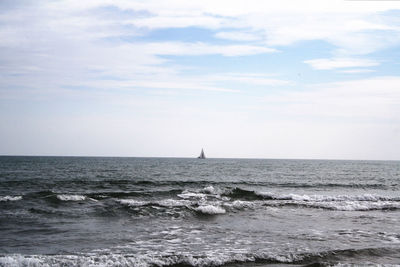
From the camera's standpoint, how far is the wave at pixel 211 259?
11.2m

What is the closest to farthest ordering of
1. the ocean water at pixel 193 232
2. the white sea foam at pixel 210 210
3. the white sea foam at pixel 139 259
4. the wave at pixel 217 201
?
the white sea foam at pixel 139 259 < the ocean water at pixel 193 232 < the white sea foam at pixel 210 210 < the wave at pixel 217 201

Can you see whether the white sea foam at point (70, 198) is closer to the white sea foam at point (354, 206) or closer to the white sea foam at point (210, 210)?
the white sea foam at point (210, 210)

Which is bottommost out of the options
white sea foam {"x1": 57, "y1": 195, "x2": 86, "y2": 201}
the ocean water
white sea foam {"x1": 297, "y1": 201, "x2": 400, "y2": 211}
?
white sea foam {"x1": 297, "y1": 201, "x2": 400, "y2": 211}

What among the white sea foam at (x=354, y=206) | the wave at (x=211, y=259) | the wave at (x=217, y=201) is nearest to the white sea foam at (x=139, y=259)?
the wave at (x=211, y=259)

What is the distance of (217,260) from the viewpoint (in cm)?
1177

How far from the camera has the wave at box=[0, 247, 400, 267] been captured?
11.2 metres

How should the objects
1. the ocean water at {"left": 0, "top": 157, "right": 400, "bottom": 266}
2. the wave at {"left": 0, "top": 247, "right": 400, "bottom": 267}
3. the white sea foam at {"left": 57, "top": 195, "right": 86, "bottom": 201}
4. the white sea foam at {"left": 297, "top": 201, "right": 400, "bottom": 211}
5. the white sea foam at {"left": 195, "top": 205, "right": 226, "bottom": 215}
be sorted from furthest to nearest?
the white sea foam at {"left": 57, "top": 195, "right": 86, "bottom": 201} < the white sea foam at {"left": 297, "top": 201, "right": 400, "bottom": 211} < the white sea foam at {"left": 195, "top": 205, "right": 226, "bottom": 215} < the ocean water at {"left": 0, "top": 157, "right": 400, "bottom": 266} < the wave at {"left": 0, "top": 247, "right": 400, "bottom": 267}

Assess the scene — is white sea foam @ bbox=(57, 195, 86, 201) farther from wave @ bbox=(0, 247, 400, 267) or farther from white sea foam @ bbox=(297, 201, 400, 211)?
white sea foam @ bbox=(297, 201, 400, 211)

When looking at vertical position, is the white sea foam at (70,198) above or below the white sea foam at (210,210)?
above

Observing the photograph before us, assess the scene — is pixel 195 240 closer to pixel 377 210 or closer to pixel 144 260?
pixel 144 260

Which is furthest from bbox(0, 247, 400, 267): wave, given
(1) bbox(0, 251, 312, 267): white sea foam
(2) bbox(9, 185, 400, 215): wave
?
(2) bbox(9, 185, 400, 215): wave

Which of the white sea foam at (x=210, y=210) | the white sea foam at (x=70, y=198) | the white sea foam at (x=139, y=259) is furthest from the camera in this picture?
the white sea foam at (x=70, y=198)

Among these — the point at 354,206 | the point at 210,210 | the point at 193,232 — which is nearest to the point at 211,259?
the point at 193,232

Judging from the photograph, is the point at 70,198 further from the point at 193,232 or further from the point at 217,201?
the point at 193,232
